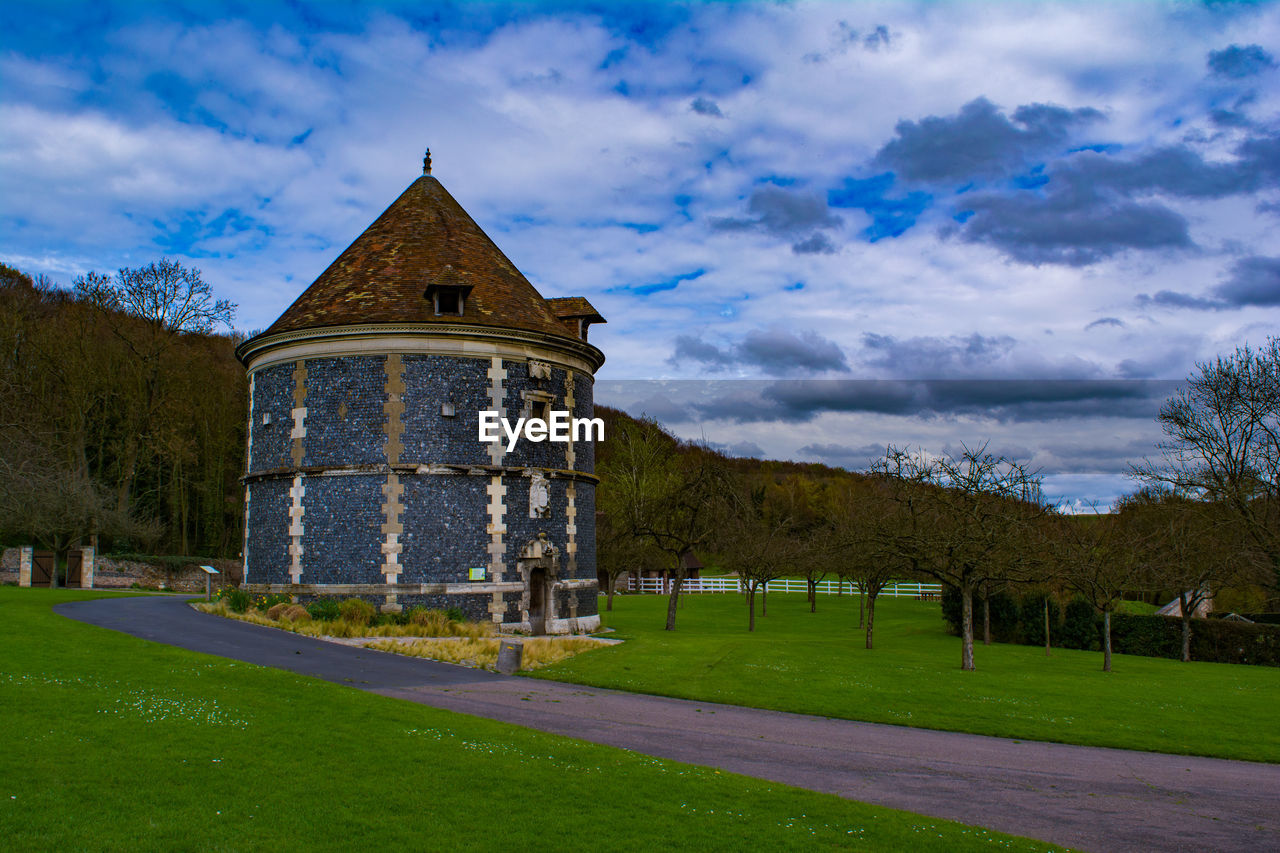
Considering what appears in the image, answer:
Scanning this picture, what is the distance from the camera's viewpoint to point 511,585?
2805cm

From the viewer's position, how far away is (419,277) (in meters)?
29.6

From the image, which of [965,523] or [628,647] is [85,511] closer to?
[628,647]

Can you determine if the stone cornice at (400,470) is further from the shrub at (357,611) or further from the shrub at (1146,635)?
the shrub at (1146,635)

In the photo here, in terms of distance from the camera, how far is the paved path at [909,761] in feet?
33.5

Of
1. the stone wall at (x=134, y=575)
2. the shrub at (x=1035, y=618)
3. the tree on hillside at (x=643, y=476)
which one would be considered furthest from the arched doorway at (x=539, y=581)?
the stone wall at (x=134, y=575)

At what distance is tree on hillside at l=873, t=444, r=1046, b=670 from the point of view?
985 inches

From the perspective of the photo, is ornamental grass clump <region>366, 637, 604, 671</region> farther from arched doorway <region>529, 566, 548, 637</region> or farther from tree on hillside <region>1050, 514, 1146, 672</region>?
tree on hillside <region>1050, 514, 1146, 672</region>

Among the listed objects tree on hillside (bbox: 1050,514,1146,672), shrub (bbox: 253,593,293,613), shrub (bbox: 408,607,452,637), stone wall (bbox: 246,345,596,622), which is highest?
stone wall (bbox: 246,345,596,622)

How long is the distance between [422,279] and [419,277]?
6.6 inches

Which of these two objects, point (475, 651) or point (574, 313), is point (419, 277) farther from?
point (475, 651)

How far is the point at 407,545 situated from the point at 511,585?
3613 millimetres

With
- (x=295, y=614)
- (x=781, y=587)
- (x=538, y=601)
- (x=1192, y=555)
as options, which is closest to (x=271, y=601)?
(x=295, y=614)

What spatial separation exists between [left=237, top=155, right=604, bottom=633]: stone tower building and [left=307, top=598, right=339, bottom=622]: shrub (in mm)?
769

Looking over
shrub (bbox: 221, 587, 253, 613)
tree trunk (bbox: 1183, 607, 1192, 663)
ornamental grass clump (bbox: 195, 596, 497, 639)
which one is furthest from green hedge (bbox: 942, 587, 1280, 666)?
shrub (bbox: 221, 587, 253, 613)
